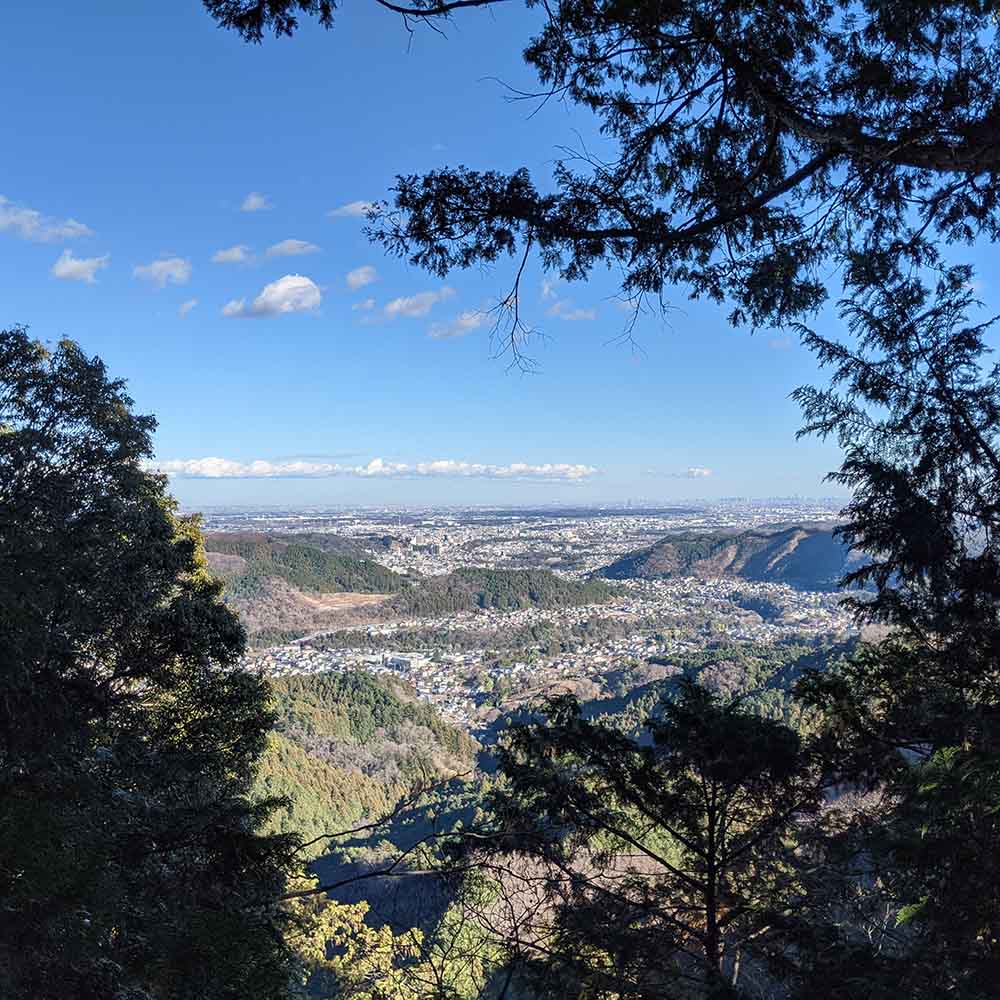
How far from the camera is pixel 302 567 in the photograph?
88625 mm

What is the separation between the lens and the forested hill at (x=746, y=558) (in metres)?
92.7

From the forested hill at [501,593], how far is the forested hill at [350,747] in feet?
122

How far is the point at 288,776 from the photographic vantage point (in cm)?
2841

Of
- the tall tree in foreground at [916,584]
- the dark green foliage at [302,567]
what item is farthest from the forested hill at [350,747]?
the dark green foliage at [302,567]

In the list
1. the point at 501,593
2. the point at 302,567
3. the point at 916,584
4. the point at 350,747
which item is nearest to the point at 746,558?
the point at 501,593

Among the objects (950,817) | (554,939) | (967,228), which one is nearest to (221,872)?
(554,939)

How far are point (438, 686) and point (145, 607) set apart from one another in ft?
178

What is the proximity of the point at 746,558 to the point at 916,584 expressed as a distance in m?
105

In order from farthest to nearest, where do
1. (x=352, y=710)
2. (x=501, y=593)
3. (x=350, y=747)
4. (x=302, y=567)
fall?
(x=501, y=593)
(x=302, y=567)
(x=352, y=710)
(x=350, y=747)

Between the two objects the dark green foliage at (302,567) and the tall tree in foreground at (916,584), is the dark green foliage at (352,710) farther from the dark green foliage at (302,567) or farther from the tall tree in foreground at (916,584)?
the tall tree in foreground at (916,584)

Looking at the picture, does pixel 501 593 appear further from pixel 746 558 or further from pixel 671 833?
pixel 671 833

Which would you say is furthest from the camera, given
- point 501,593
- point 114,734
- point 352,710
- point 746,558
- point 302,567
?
point 746,558

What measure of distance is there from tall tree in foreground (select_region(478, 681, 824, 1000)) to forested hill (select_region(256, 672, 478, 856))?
20.2 metres

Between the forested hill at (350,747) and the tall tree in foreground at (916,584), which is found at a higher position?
the tall tree in foreground at (916,584)
